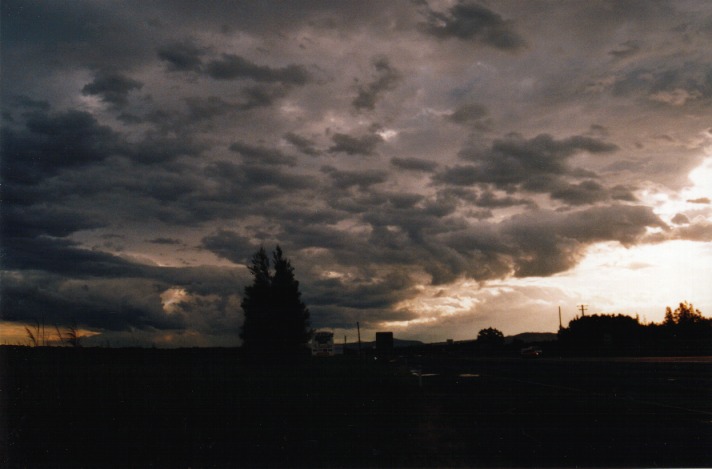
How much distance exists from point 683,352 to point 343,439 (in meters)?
67.8

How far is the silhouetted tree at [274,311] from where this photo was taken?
6250 centimetres

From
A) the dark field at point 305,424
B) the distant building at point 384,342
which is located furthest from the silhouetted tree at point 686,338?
the dark field at point 305,424

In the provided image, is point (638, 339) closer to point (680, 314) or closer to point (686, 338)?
point (686, 338)

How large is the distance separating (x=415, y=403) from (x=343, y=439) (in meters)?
7.67

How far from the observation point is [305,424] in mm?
12594

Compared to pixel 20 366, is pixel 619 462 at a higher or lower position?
lower

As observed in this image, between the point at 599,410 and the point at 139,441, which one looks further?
the point at 599,410

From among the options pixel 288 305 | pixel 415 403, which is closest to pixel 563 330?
pixel 288 305

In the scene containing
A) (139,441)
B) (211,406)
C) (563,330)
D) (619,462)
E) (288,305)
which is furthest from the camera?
(563,330)

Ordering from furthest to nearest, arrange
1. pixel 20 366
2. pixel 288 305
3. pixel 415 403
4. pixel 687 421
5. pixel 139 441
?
1. pixel 288 305
2. pixel 415 403
3. pixel 20 366
4. pixel 687 421
5. pixel 139 441

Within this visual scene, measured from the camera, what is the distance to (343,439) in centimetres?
1073

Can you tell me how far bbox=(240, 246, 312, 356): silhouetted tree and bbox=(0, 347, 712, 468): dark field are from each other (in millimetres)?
42532

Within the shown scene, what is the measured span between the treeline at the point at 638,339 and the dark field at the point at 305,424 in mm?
56918

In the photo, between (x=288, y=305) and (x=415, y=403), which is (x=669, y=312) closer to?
(x=288, y=305)
